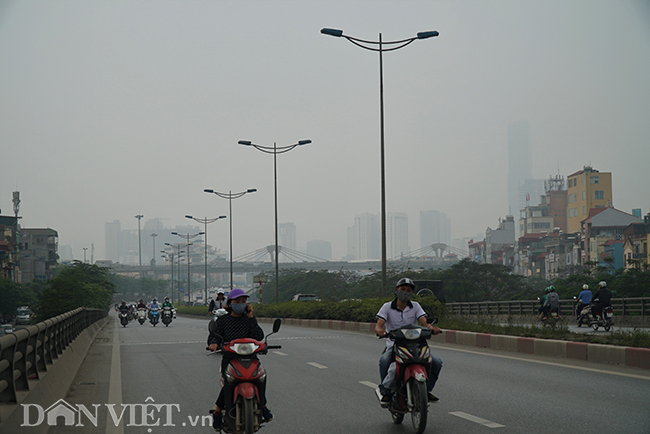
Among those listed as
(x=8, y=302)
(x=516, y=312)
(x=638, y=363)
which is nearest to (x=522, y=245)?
(x=8, y=302)

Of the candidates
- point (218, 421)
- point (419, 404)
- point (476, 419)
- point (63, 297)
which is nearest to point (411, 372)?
point (419, 404)

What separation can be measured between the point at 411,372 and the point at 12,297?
91259 millimetres

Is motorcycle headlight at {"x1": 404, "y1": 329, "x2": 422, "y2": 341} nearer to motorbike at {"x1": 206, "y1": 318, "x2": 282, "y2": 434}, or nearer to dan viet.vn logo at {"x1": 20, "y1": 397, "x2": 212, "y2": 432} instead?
motorbike at {"x1": 206, "y1": 318, "x2": 282, "y2": 434}

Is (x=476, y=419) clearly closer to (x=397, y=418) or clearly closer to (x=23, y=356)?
(x=397, y=418)

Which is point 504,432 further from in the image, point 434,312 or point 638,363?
point 434,312

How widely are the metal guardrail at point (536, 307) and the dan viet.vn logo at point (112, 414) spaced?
19140 mm

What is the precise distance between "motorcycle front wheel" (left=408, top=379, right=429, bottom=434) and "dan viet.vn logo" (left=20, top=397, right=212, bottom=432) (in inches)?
86.2

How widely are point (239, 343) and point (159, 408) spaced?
3.00 metres

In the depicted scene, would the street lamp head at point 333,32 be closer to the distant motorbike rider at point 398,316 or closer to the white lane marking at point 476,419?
the distant motorbike rider at point 398,316

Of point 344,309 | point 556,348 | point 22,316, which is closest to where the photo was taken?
point 556,348

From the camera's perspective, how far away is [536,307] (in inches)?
1583

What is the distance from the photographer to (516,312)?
42.9 meters

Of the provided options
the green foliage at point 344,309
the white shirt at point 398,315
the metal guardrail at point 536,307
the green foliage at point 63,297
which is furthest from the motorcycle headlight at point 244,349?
the green foliage at point 63,297

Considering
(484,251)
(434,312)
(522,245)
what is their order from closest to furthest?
(434,312) → (522,245) → (484,251)
